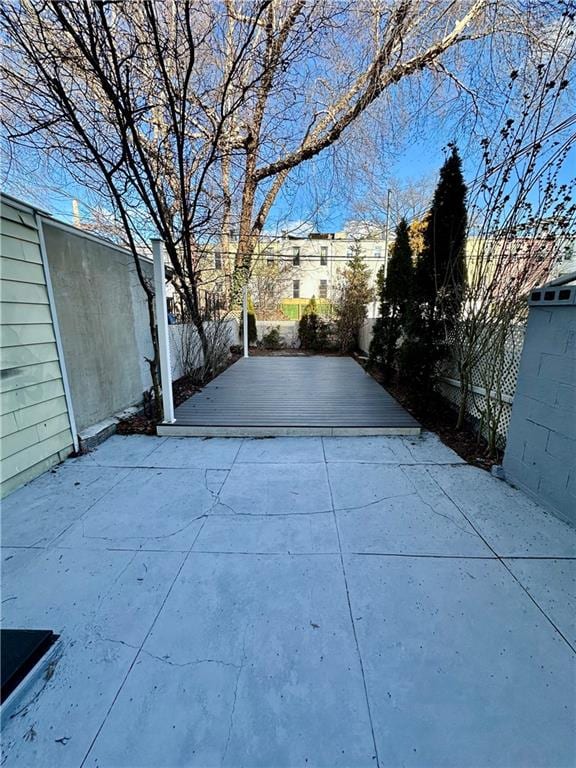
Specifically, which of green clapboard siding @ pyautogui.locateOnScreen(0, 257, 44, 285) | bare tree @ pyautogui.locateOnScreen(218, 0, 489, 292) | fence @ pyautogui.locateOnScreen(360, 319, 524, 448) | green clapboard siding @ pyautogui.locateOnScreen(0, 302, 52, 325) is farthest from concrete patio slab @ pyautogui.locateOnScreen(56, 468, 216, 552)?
bare tree @ pyautogui.locateOnScreen(218, 0, 489, 292)

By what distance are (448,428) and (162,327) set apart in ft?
11.1

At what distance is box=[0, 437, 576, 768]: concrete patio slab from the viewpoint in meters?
1.06

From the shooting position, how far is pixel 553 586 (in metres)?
1.65

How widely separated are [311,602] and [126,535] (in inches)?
47.2

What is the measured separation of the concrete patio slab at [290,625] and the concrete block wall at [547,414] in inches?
6.7

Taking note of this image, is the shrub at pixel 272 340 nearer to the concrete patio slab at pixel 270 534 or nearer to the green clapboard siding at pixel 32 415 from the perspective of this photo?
the green clapboard siding at pixel 32 415

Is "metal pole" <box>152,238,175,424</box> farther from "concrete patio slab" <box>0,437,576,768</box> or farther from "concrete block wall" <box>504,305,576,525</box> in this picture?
"concrete block wall" <box>504,305,576,525</box>

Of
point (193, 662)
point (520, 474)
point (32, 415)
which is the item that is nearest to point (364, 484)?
point (520, 474)

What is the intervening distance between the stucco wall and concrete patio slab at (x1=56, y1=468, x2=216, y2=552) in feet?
3.90

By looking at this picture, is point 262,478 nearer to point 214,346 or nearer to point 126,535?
point 126,535

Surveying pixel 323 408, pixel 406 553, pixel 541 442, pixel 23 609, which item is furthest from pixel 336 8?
pixel 23 609

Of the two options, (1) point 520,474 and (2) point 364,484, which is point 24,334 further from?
(1) point 520,474

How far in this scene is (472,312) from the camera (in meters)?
3.38

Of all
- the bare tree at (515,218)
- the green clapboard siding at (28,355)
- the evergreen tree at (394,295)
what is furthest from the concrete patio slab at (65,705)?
the evergreen tree at (394,295)
